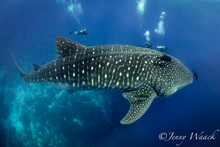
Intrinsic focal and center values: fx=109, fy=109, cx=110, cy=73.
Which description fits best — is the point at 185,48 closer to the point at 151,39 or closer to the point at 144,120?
the point at 151,39

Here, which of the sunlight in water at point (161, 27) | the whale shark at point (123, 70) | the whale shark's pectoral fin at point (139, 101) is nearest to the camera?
the whale shark's pectoral fin at point (139, 101)

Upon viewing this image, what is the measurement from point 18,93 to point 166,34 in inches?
1017

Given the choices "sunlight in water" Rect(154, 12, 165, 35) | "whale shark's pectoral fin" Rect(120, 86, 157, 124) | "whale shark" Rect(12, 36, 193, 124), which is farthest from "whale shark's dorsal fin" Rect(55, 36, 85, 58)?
"sunlight in water" Rect(154, 12, 165, 35)

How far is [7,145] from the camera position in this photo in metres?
11.1

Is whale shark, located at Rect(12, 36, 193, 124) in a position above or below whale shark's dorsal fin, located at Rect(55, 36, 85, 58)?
below

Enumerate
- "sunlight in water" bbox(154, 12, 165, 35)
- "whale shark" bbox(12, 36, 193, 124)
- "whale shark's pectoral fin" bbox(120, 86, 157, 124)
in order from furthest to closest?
1. "sunlight in water" bbox(154, 12, 165, 35)
2. "whale shark" bbox(12, 36, 193, 124)
3. "whale shark's pectoral fin" bbox(120, 86, 157, 124)

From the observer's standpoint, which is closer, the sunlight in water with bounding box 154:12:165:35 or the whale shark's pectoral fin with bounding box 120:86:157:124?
the whale shark's pectoral fin with bounding box 120:86:157:124

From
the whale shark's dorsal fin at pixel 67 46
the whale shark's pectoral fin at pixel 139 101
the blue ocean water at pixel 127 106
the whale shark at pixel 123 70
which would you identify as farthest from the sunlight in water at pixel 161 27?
the whale shark's dorsal fin at pixel 67 46

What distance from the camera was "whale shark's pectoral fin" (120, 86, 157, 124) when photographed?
3841 mm

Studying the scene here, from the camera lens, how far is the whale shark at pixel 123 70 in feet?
13.6

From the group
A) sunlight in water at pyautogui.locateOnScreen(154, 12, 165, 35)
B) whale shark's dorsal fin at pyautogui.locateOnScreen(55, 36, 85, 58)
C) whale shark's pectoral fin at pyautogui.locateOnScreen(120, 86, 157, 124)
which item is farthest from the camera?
sunlight in water at pyautogui.locateOnScreen(154, 12, 165, 35)

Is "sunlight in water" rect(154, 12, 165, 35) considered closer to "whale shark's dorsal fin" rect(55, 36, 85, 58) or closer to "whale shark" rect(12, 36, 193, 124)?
"whale shark" rect(12, 36, 193, 124)

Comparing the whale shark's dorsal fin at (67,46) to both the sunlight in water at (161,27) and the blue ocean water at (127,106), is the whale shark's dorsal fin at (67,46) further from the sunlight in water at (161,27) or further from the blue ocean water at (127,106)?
the sunlight in water at (161,27)

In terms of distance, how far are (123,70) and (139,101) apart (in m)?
1.33
